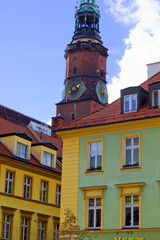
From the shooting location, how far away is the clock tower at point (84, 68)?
97.1 meters

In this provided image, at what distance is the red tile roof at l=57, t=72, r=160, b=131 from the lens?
93.0 ft

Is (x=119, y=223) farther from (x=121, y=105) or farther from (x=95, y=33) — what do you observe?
(x=95, y=33)

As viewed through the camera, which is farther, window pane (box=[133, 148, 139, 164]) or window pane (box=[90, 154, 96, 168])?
window pane (box=[90, 154, 96, 168])

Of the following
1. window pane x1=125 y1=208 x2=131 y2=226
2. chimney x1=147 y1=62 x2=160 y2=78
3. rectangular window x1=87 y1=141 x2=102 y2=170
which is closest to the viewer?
window pane x1=125 y1=208 x2=131 y2=226

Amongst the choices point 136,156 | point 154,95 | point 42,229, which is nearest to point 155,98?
point 154,95

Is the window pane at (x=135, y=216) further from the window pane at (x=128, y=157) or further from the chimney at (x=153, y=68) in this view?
the chimney at (x=153, y=68)

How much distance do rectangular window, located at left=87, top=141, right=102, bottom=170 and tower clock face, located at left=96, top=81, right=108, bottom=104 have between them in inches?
2649

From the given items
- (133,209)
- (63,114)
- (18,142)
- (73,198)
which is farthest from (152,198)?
(63,114)

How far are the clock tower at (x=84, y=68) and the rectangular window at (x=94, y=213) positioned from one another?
67.0 meters

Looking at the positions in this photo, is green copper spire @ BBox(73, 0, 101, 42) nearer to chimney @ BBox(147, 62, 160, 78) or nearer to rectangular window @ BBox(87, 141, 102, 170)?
chimney @ BBox(147, 62, 160, 78)

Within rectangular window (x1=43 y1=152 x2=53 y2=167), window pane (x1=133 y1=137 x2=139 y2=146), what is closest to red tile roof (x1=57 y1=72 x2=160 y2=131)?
window pane (x1=133 y1=137 x2=139 y2=146)

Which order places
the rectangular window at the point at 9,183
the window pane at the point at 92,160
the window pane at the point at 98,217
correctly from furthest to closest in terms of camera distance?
the rectangular window at the point at 9,183
the window pane at the point at 92,160
the window pane at the point at 98,217

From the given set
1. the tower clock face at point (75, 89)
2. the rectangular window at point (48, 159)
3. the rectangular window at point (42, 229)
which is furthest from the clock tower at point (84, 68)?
the rectangular window at point (42, 229)

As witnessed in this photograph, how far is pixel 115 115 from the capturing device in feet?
97.1
